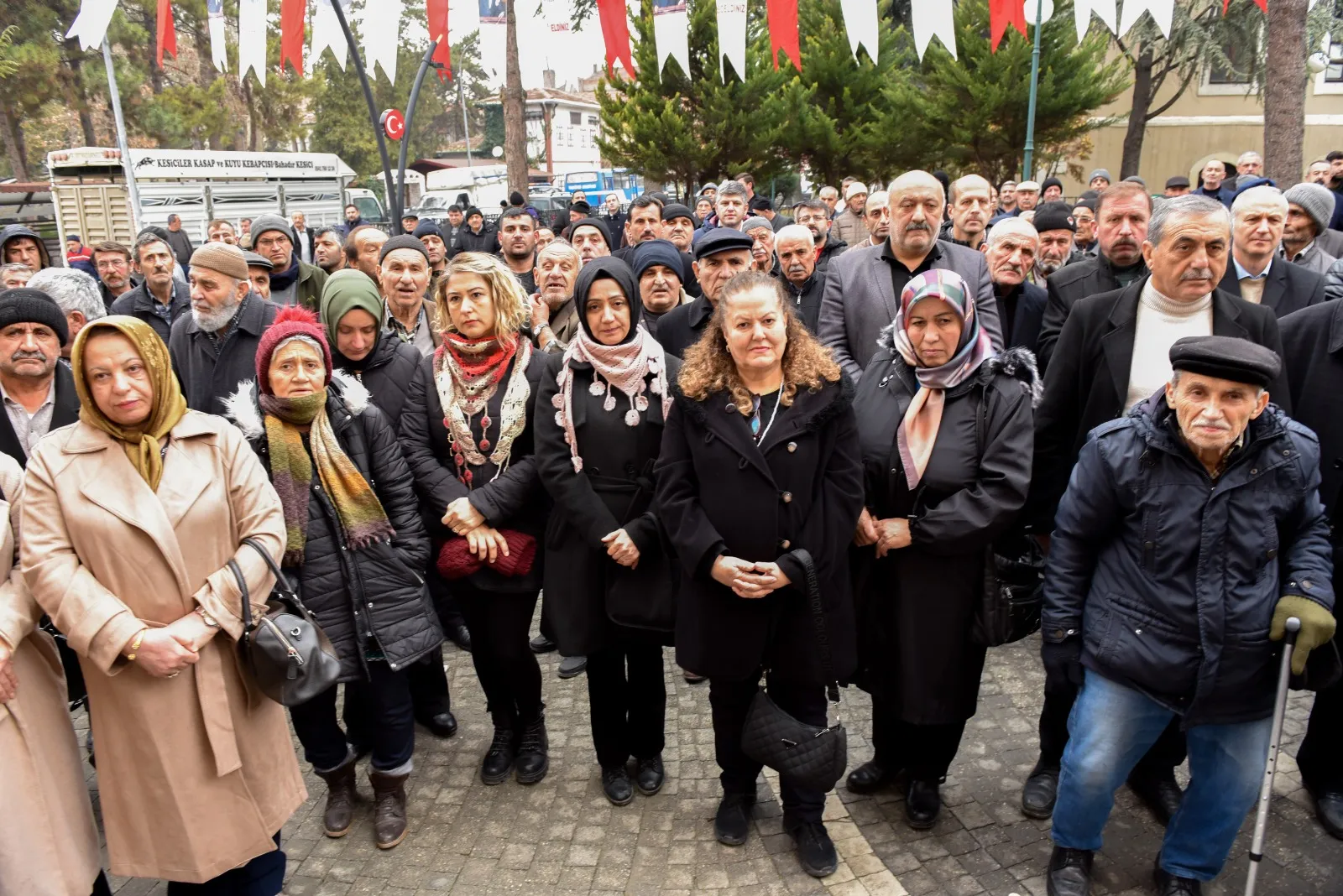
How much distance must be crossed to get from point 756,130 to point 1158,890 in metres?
20.4

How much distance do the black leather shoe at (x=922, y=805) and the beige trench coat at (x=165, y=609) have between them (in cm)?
239

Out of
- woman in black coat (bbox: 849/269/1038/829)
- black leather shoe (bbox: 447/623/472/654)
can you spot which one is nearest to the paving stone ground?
woman in black coat (bbox: 849/269/1038/829)

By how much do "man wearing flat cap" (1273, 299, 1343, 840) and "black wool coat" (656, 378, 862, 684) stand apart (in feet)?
5.84

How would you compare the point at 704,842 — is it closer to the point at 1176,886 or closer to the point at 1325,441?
the point at 1176,886

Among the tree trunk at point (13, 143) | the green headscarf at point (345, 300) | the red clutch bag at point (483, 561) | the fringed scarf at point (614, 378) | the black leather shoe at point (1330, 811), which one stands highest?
the tree trunk at point (13, 143)

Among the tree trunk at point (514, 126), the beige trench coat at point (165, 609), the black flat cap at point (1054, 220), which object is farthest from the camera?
the tree trunk at point (514, 126)

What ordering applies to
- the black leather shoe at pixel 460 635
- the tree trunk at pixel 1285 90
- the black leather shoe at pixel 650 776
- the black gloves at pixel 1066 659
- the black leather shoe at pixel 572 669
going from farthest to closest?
the tree trunk at pixel 1285 90 → the black leather shoe at pixel 460 635 → the black leather shoe at pixel 572 669 → the black leather shoe at pixel 650 776 → the black gloves at pixel 1066 659

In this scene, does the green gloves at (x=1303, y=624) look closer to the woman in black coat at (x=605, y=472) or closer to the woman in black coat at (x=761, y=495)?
the woman in black coat at (x=761, y=495)

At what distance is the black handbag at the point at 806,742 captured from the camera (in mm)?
3133

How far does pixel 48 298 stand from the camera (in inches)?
149

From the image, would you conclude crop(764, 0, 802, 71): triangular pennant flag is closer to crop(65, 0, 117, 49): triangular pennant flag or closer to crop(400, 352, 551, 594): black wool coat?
crop(400, 352, 551, 594): black wool coat

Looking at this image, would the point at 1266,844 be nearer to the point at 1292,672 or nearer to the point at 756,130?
the point at 1292,672

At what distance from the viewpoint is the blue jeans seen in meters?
2.91

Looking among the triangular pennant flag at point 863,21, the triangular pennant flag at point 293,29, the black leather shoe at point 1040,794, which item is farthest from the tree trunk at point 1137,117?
Result: the black leather shoe at point 1040,794
